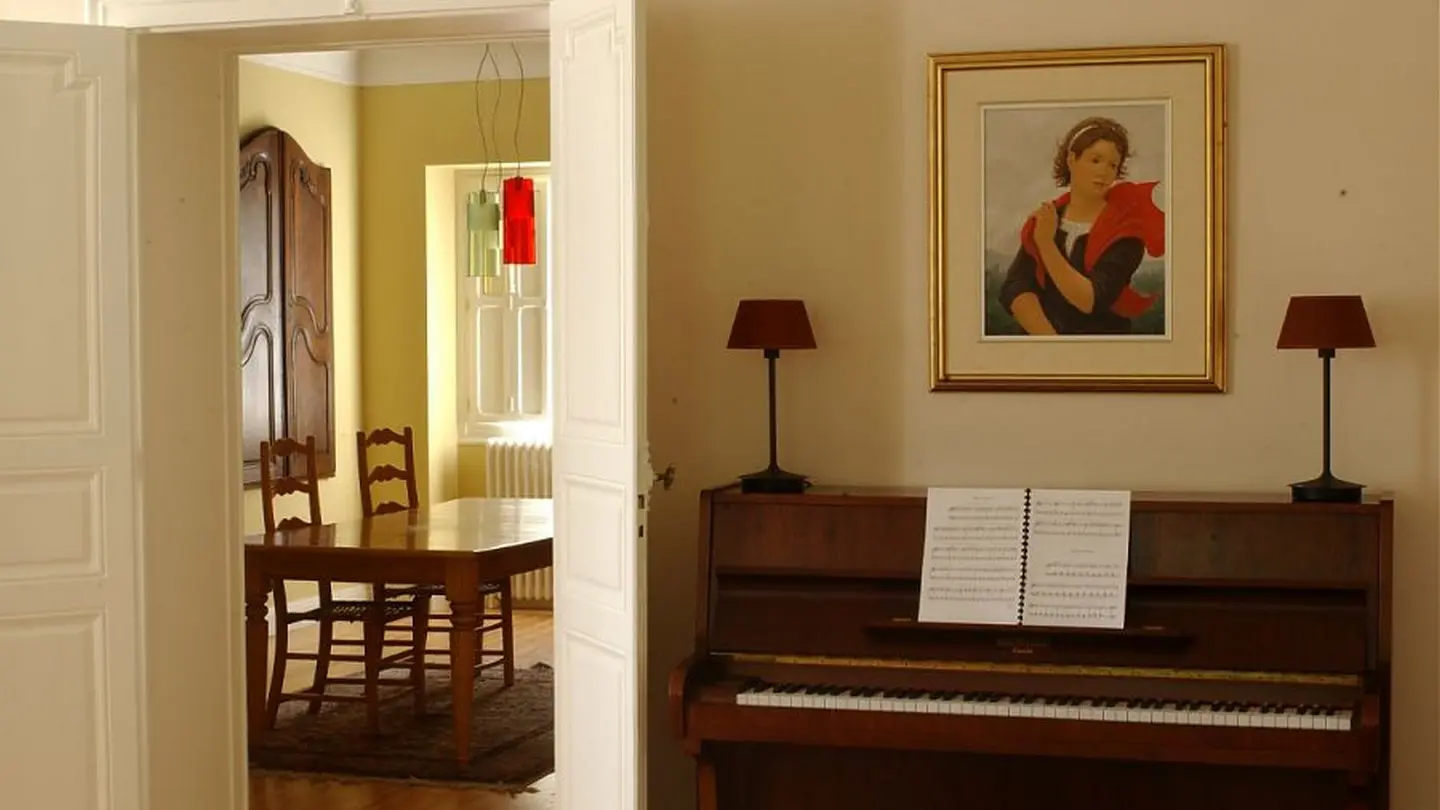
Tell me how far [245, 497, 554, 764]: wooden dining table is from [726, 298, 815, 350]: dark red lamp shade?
6.29 feet

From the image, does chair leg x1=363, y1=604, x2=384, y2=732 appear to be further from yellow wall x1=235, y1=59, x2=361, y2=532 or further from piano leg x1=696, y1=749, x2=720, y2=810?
piano leg x1=696, y1=749, x2=720, y2=810

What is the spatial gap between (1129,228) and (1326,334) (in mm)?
563

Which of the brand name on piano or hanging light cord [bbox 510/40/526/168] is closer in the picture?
the brand name on piano

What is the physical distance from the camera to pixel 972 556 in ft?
12.6

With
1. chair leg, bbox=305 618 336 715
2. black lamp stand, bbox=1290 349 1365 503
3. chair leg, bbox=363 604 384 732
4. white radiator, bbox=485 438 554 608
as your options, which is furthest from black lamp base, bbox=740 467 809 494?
white radiator, bbox=485 438 554 608

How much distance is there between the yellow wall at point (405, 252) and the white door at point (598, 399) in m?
4.67

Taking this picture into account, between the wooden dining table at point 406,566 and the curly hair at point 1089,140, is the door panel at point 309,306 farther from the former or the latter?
the curly hair at point 1089,140

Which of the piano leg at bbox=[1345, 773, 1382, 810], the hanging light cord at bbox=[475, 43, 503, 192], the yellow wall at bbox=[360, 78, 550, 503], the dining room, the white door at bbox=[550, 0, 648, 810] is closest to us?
the piano leg at bbox=[1345, 773, 1382, 810]

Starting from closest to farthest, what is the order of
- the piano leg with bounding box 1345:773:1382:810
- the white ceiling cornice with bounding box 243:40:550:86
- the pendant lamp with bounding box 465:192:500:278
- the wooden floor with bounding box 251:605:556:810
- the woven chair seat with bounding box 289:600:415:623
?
the piano leg with bounding box 1345:773:1382:810, the wooden floor with bounding box 251:605:556:810, the woven chair seat with bounding box 289:600:415:623, the pendant lamp with bounding box 465:192:500:278, the white ceiling cornice with bounding box 243:40:550:86

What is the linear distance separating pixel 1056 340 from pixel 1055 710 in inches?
38.6

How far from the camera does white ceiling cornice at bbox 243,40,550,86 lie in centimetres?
846

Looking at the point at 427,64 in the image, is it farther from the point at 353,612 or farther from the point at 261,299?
the point at 353,612

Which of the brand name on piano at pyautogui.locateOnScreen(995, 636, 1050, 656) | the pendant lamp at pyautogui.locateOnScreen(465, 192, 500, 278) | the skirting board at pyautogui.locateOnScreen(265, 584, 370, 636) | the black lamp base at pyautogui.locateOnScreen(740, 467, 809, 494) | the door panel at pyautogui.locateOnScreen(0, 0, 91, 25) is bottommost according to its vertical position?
the skirting board at pyautogui.locateOnScreen(265, 584, 370, 636)

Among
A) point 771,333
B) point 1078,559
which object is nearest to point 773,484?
point 771,333
